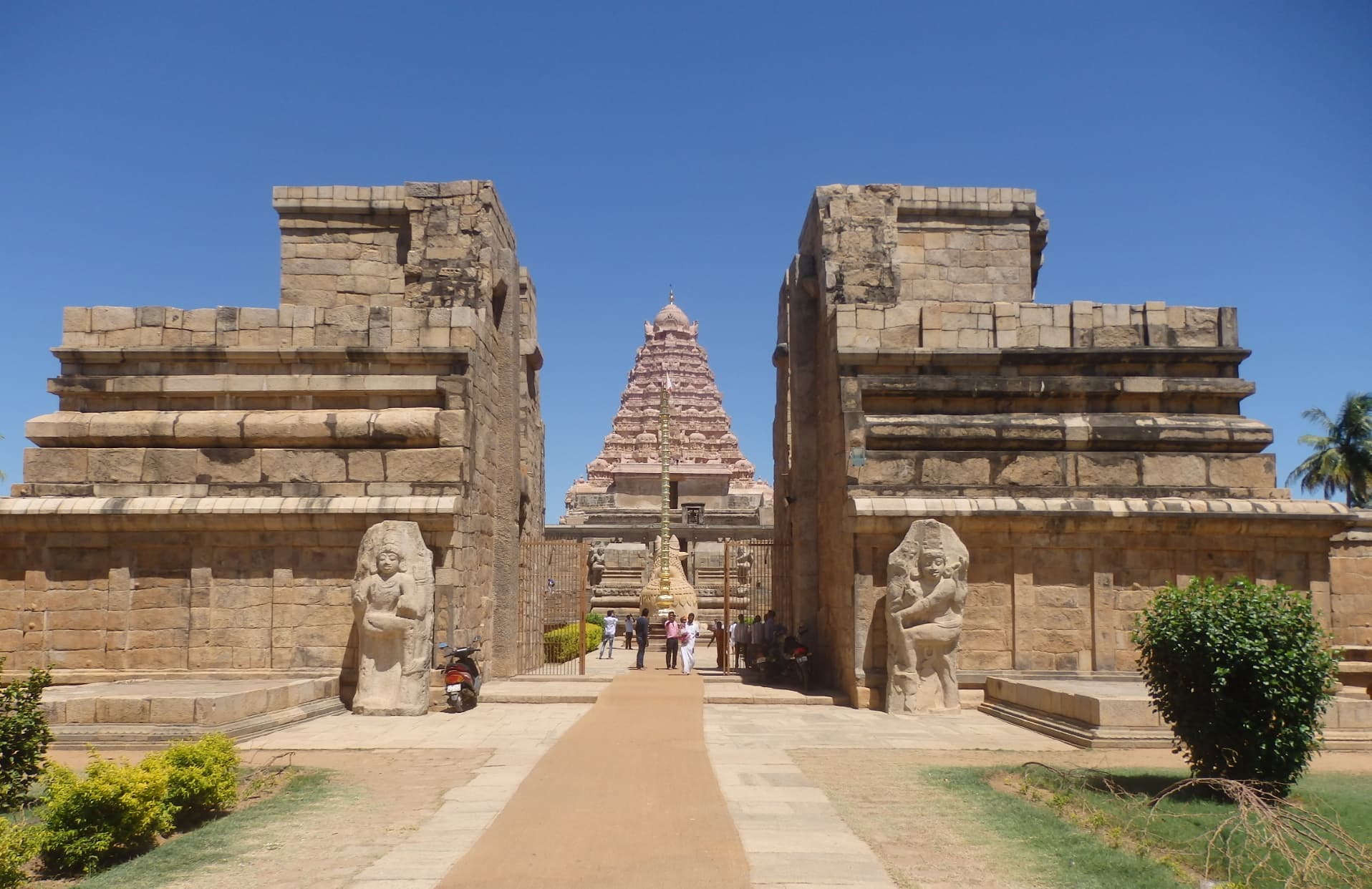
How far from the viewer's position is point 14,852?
5395mm

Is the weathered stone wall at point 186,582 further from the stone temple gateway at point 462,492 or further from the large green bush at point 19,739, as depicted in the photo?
the large green bush at point 19,739

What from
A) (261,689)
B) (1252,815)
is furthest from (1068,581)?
(261,689)

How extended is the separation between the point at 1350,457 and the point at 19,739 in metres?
38.3

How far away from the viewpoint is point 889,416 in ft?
42.3

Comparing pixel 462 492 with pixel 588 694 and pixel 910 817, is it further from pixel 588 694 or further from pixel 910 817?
pixel 910 817

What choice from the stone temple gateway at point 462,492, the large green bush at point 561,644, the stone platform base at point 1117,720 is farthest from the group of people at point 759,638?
the stone platform base at point 1117,720

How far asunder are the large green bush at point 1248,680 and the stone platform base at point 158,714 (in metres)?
8.11

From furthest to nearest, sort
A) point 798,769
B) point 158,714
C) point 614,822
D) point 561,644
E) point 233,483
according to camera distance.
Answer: point 561,644 < point 233,483 < point 158,714 < point 798,769 < point 614,822

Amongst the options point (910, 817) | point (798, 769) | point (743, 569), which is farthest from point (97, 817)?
point (743, 569)

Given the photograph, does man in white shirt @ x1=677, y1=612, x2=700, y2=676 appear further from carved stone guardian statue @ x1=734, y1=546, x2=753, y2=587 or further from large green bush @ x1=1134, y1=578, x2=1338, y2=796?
carved stone guardian statue @ x1=734, y1=546, x2=753, y2=587

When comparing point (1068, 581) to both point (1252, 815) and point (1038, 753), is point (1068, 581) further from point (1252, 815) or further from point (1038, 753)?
point (1252, 815)

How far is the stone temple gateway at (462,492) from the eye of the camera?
40.3 feet

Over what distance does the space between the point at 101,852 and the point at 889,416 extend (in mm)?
9373

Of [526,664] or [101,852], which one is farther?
[526,664]
